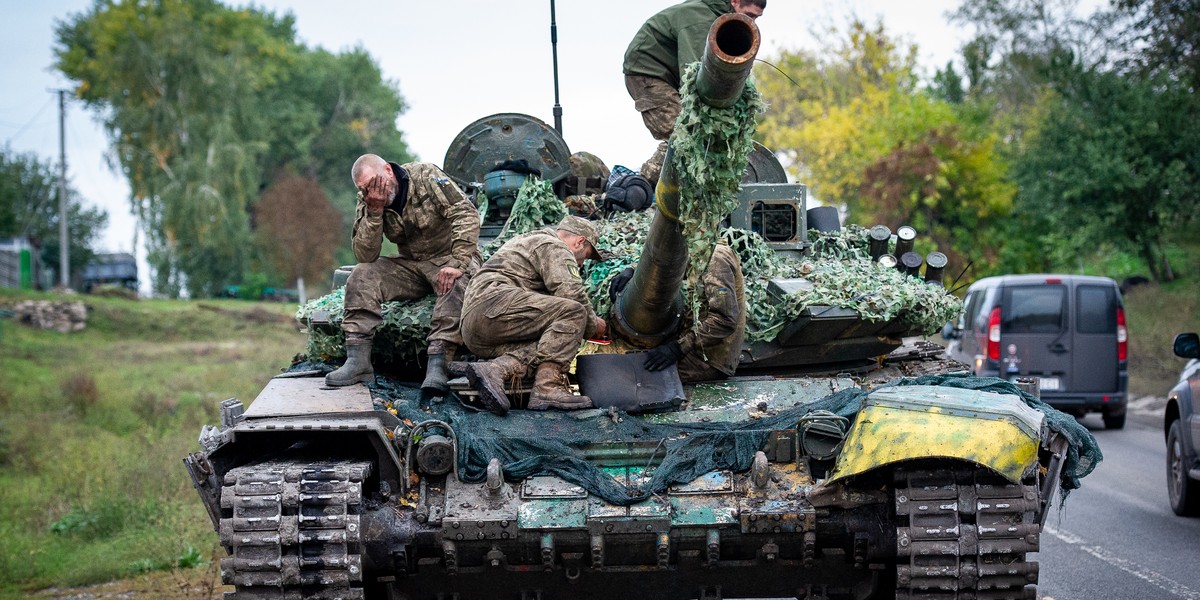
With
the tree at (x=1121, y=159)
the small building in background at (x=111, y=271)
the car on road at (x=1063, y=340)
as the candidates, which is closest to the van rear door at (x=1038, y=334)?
the car on road at (x=1063, y=340)

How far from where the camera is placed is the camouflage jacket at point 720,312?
715 cm

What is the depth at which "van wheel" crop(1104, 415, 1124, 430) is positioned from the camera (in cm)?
1703

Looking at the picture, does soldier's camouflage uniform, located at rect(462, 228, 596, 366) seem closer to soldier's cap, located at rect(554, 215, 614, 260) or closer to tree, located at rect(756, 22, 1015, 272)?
soldier's cap, located at rect(554, 215, 614, 260)

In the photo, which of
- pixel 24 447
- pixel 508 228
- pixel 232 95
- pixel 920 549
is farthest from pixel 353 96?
pixel 920 549

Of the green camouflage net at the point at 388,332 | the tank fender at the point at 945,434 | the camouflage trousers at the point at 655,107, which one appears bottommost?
the tank fender at the point at 945,434

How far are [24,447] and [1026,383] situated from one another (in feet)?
39.0

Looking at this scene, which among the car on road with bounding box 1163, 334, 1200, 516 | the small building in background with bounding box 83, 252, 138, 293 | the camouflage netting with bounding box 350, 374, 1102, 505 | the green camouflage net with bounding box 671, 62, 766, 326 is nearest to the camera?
the green camouflage net with bounding box 671, 62, 766, 326

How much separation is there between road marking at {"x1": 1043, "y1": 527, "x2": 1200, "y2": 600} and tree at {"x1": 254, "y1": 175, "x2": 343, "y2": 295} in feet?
128

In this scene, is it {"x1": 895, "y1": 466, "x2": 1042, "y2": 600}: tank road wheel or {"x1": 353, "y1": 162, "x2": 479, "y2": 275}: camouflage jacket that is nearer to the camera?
{"x1": 895, "y1": 466, "x2": 1042, "y2": 600}: tank road wheel

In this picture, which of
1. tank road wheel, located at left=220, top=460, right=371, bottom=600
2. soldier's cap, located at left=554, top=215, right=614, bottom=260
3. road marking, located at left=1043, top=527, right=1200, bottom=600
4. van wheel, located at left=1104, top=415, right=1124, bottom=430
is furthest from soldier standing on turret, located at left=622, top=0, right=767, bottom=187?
van wheel, located at left=1104, top=415, right=1124, bottom=430

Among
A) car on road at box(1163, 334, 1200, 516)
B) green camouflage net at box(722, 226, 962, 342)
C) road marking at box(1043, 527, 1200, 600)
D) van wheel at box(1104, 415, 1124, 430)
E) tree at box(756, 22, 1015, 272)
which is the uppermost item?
tree at box(756, 22, 1015, 272)

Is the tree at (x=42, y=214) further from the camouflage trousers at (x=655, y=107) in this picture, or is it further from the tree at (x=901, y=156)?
the camouflage trousers at (x=655, y=107)

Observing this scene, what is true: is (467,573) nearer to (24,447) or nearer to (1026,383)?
(1026,383)

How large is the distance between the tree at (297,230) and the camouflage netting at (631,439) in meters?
40.8
